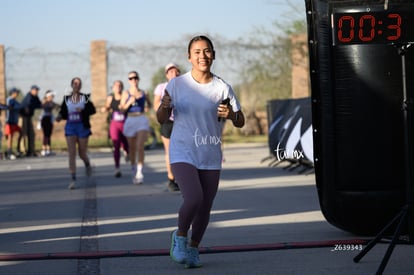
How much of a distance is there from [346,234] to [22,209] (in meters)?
5.11

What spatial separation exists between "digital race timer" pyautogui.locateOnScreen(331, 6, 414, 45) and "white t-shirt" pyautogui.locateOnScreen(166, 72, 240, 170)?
1.12 metres

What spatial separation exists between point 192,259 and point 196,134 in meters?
0.98

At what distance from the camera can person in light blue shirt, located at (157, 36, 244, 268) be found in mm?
8570

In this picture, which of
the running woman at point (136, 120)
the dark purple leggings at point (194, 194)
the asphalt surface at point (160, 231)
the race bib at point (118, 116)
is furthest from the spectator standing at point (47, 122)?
the dark purple leggings at point (194, 194)

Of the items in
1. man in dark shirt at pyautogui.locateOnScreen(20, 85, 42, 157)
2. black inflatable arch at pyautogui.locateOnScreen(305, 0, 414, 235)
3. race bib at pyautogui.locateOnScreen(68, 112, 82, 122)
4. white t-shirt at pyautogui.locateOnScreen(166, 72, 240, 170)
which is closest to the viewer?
white t-shirt at pyautogui.locateOnScreen(166, 72, 240, 170)

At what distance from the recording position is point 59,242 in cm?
1041

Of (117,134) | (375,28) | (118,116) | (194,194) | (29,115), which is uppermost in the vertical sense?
(375,28)

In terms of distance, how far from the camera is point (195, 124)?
8.63 meters

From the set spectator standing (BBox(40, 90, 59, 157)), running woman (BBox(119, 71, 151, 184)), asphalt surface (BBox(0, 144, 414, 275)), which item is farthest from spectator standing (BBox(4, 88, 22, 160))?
running woman (BBox(119, 71, 151, 184))

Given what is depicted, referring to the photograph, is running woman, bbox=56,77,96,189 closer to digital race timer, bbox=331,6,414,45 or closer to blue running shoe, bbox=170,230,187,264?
blue running shoe, bbox=170,230,187,264

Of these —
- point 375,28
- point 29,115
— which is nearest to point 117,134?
point 29,115

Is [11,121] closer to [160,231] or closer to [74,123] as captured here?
[74,123]

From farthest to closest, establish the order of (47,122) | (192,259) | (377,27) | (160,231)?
1. (47,122)
2. (160,231)
3. (192,259)
4. (377,27)

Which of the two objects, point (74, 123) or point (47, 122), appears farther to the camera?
point (47, 122)
